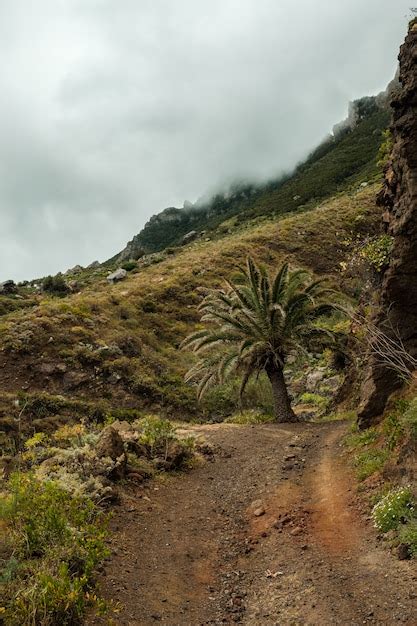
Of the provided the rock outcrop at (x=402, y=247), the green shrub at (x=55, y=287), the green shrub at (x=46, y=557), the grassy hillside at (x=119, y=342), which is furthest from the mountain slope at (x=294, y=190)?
the green shrub at (x=46, y=557)

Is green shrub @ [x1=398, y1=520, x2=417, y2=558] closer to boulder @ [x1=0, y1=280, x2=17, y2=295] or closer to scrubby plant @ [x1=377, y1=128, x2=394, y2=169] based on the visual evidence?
scrubby plant @ [x1=377, y1=128, x2=394, y2=169]

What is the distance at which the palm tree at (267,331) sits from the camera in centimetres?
1584

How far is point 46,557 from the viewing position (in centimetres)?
512

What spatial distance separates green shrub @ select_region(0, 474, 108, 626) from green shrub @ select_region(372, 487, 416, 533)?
3.36m

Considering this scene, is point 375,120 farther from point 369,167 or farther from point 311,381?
point 311,381

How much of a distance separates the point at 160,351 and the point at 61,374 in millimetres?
6423

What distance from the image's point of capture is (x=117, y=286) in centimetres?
3741

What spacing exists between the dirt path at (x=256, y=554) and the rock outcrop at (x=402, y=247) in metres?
1.70

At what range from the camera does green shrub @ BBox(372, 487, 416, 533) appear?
5965mm

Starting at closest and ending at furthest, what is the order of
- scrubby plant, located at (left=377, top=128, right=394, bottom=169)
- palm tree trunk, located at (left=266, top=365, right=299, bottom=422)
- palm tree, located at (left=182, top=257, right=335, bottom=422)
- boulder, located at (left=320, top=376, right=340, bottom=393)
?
scrubby plant, located at (left=377, top=128, right=394, bottom=169)
palm tree, located at (left=182, top=257, right=335, bottom=422)
palm tree trunk, located at (left=266, top=365, right=299, bottom=422)
boulder, located at (left=320, top=376, right=340, bottom=393)

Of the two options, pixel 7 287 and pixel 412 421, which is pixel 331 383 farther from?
pixel 7 287

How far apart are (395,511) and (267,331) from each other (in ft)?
32.7

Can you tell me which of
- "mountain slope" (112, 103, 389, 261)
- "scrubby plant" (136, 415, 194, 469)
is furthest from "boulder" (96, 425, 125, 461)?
"mountain slope" (112, 103, 389, 261)

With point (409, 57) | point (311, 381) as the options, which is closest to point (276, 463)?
point (409, 57)
